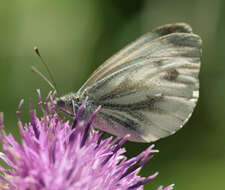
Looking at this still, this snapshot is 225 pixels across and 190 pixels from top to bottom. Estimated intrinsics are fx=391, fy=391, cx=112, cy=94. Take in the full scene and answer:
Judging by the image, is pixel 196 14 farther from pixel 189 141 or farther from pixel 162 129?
pixel 162 129

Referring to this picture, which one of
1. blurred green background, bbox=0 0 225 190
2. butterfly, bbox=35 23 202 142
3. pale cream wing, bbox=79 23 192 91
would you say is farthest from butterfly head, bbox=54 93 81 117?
blurred green background, bbox=0 0 225 190

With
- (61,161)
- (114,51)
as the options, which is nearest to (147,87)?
(61,161)

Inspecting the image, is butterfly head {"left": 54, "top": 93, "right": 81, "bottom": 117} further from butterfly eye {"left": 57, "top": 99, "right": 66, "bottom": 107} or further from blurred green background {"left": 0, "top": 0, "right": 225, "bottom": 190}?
blurred green background {"left": 0, "top": 0, "right": 225, "bottom": 190}

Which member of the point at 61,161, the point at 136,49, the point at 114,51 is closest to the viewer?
the point at 61,161

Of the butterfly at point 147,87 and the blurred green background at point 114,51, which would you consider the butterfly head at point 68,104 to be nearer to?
the butterfly at point 147,87

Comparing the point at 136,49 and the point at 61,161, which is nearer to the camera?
the point at 61,161

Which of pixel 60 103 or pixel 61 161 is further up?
pixel 60 103

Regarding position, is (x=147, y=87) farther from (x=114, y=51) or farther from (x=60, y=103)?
(x=114, y=51)
